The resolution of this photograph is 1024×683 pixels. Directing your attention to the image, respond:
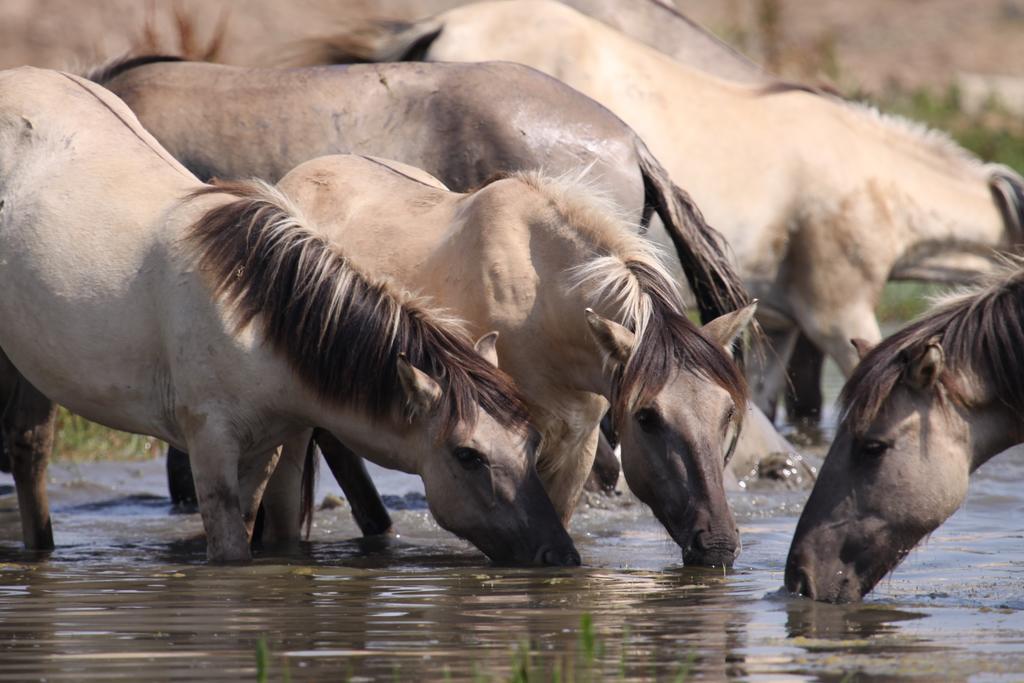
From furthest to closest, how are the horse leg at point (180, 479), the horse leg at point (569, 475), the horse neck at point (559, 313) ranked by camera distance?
the horse leg at point (180, 479)
the horse leg at point (569, 475)
the horse neck at point (559, 313)

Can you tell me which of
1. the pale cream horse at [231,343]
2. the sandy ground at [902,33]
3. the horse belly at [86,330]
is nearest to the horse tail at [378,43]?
the pale cream horse at [231,343]

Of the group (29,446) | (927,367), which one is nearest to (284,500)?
(29,446)

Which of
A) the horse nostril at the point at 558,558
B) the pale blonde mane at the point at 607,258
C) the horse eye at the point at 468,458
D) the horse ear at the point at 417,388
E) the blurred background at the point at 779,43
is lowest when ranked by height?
the horse nostril at the point at 558,558

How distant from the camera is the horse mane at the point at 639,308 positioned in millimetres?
5539

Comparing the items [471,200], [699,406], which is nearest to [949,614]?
[699,406]

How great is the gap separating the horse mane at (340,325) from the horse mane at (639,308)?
408 mm

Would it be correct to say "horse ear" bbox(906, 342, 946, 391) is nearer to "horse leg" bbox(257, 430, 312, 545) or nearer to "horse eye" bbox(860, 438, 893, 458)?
"horse eye" bbox(860, 438, 893, 458)

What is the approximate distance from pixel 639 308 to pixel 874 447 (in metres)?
0.96

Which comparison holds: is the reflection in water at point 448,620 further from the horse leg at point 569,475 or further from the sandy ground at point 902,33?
the sandy ground at point 902,33

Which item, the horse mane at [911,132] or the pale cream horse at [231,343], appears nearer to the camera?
the pale cream horse at [231,343]

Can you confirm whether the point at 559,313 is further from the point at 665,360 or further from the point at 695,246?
the point at 695,246

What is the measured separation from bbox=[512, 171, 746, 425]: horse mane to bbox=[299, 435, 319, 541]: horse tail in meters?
1.47

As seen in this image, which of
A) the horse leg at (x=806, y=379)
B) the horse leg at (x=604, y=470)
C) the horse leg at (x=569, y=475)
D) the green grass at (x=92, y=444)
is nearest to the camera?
the horse leg at (x=569, y=475)

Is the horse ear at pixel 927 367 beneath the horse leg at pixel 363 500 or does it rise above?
above
